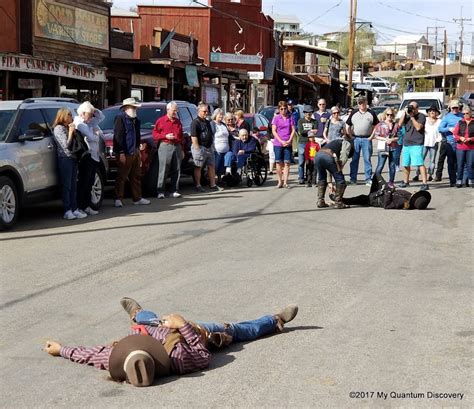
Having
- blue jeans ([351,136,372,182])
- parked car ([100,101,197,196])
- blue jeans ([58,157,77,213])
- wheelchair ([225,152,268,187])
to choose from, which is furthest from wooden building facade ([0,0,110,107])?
blue jeans ([351,136,372,182])

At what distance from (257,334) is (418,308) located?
1.86 meters

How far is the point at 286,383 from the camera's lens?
5.42 meters

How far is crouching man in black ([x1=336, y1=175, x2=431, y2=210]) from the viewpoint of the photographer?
47.3 ft

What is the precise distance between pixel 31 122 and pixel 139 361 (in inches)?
332

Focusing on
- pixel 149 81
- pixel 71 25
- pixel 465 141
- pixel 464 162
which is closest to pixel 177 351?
pixel 465 141

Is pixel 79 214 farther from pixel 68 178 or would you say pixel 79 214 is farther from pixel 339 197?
pixel 339 197

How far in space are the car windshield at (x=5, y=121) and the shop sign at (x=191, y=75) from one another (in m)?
18.9

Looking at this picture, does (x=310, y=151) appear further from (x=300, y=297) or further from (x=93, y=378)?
(x=93, y=378)

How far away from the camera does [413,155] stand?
17.4 m

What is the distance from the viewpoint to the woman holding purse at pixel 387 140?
17.7 meters

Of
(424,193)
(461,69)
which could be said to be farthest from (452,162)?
(461,69)

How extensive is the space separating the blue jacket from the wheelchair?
4.33 metres

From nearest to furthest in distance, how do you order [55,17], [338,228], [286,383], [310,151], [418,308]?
[286,383]
[418,308]
[338,228]
[310,151]
[55,17]

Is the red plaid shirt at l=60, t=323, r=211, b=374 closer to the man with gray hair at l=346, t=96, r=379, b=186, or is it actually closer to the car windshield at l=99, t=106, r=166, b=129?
the car windshield at l=99, t=106, r=166, b=129
